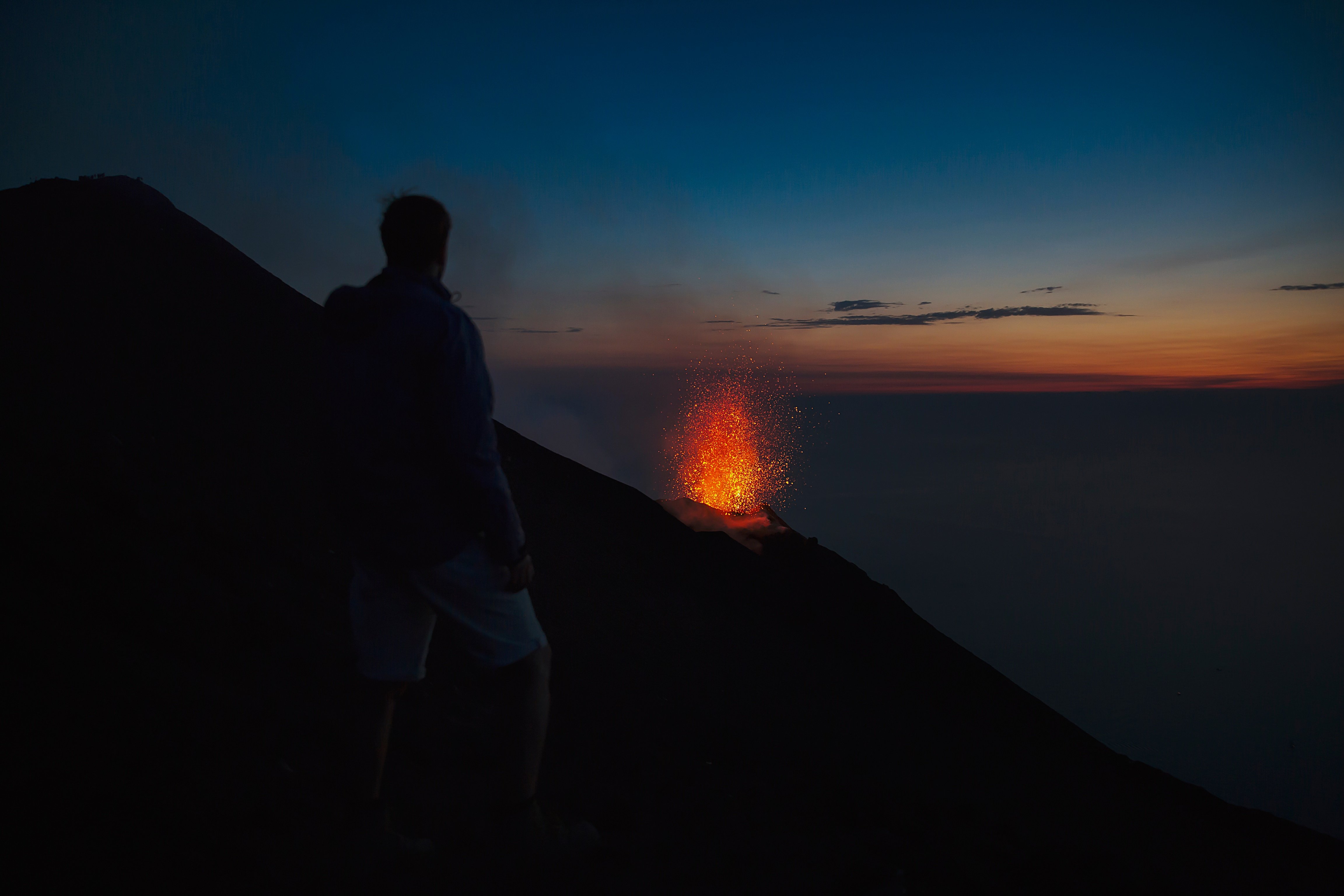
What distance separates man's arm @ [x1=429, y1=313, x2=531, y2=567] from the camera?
6.45 ft

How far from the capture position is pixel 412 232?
2117 mm

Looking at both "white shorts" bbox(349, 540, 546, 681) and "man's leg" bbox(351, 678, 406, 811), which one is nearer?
"white shorts" bbox(349, 540, 546, 681)

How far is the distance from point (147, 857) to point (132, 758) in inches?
23.0

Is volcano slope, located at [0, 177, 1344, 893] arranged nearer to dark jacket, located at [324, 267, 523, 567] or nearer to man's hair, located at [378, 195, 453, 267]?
dark jacket, located at [324, 267, 523, 567]

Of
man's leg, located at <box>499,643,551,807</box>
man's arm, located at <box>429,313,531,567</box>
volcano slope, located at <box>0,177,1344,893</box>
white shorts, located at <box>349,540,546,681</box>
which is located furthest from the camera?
volcano slope, located at <box>0,177,1344,893</box>

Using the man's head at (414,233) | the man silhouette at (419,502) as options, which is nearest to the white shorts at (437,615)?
the man silhouette at (419,502)

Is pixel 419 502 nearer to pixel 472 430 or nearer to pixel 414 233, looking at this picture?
pixel 472 430

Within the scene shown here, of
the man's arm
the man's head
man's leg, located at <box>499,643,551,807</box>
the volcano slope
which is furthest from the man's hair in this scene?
the volcano slope

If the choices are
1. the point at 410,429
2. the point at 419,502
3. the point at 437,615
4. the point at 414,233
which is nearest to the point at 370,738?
the point at 437,615

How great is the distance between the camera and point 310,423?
7660mm

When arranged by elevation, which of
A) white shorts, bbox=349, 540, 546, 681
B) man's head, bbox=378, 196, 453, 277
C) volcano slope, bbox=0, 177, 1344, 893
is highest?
man's head, bbox=378, 196, 453, 277

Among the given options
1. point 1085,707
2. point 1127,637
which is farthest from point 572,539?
point 1127,637

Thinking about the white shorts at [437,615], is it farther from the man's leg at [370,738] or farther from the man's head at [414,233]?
the man's head at [414,233]

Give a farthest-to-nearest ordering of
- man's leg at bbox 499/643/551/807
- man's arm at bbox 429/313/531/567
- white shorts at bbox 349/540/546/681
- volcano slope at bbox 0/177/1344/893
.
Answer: volcano slope at bbox 0/177/1344/893, man's leg at bbox 499/643/551/807, white shorts at bbox 349/540/546/681, man's arm at bbox 429/313/531/567
